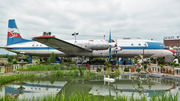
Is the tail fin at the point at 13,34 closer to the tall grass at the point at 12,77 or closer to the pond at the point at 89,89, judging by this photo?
the tall grass at the point at 12,77

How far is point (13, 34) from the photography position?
83.1ft

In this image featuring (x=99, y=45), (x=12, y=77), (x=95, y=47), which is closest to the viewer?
(x=12, y=77)

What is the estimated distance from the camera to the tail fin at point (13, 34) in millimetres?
→ 25016

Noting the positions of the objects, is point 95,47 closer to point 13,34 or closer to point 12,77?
point 12,77

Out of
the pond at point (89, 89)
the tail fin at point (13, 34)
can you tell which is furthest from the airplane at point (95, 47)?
the pond at point (89, 89)

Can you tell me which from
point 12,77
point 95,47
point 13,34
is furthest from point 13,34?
point 95,47

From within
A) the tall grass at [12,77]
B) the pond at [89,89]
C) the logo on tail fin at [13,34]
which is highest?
the logo on tail fin at [13,34]

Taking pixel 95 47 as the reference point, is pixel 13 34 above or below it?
above

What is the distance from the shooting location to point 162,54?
22344 mm

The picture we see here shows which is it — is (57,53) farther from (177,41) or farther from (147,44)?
(177,41)

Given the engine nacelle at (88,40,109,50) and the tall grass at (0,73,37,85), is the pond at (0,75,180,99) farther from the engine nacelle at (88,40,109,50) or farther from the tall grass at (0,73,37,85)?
the engine nacelle at (88,40,109,50)

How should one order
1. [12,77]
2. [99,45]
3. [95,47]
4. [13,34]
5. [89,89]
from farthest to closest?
[13,34]
[95,47]
[99,45]
[12,77]
[89,89]

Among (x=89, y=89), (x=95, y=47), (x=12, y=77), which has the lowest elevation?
(x=89, y=89)

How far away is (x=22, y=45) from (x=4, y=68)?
10786 millimetres
